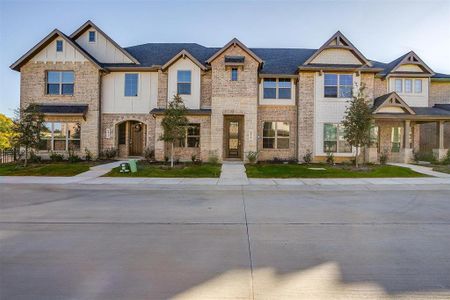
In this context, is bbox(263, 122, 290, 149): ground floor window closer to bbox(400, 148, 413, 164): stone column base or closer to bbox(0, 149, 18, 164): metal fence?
bbox(400, 148, 413, 164): stone column base

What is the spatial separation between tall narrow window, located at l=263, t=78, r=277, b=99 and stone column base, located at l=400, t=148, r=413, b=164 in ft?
33.5

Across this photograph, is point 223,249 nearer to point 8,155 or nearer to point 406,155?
point 406,155

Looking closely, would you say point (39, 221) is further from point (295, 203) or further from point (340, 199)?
point (340, 199)

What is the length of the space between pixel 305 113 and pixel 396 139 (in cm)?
771

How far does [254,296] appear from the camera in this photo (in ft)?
11.0

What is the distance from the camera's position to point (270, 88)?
2048cm

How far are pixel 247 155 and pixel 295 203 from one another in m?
11.0

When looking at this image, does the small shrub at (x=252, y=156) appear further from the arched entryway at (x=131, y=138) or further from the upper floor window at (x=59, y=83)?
the upper floor window at (x=59, y=83)

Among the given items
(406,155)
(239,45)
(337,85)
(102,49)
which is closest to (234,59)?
(239,45)

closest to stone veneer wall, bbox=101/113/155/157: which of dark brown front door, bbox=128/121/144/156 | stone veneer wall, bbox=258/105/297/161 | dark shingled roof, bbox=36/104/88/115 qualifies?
dark brown front door, bbox=128/121/144/156

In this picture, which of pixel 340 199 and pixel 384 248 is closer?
pixel 384 248

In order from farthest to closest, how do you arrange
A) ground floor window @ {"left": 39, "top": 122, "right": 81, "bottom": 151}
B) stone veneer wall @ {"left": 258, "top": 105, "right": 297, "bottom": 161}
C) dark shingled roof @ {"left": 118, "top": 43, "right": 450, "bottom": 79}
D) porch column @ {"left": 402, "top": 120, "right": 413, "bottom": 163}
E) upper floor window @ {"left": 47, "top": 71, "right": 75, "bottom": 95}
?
1. dark shingled roof @ {"left": 118, "top": 43, "right": 450, "bottom": 79}
2. stone veneer wall @ {"left": 258, "top": 105, "right": 297, "bottom": 161}
3. upper floor window @ {"left": 47, "top": 71, "right": 75, "bottom": 95}
4. ground floor window @ {"left": 39, "top": 122, "right": 81, "bottom": 151}
5. porch column @ {"left": 402, "top": 120, "right": 413, "bottom": 163}

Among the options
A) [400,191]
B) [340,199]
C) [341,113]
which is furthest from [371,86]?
[340,199]

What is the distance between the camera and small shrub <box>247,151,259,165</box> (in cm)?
1881
